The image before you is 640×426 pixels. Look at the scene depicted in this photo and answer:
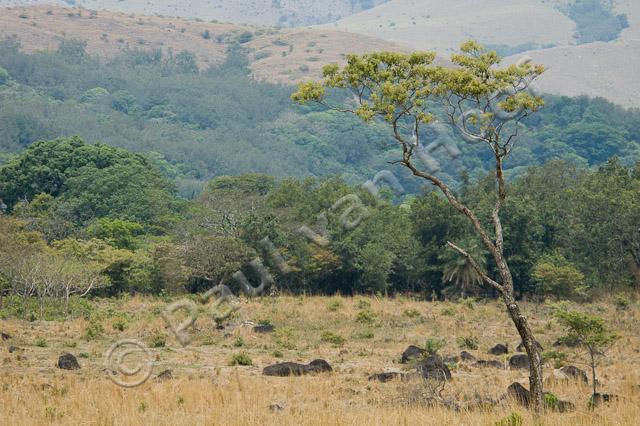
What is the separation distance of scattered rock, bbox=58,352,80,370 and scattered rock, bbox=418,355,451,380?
28.0 ft

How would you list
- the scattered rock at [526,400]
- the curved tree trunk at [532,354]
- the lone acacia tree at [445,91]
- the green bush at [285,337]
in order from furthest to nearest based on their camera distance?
the green bush at [285,337]
the lone acacia tree at [445,91]
the scattered rock at [526,400]
the curved tree trunk at [532,354]

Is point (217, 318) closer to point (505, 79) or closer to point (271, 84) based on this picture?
point (505, 79)

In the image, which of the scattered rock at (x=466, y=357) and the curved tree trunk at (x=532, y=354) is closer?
the curved tree trunk at (x=532, y=354)

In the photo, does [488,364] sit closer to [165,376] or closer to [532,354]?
[532,354]

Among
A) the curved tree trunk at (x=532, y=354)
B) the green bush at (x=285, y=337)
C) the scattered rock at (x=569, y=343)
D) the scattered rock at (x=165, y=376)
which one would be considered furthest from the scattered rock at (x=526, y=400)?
the green bush at (x=285, y=337)

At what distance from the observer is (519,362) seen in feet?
78.0

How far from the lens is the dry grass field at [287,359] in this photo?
47.7 ft

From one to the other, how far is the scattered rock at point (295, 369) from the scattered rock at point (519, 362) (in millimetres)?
4954

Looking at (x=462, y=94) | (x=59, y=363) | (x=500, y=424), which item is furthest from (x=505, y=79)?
(x=59, y=363)

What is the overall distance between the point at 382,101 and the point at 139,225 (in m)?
43.2

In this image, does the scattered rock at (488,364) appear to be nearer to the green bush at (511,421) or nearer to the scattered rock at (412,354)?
the scattered rock at (412,354)

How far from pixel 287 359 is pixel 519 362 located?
6.40 metres

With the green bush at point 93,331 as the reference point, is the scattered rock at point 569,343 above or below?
above

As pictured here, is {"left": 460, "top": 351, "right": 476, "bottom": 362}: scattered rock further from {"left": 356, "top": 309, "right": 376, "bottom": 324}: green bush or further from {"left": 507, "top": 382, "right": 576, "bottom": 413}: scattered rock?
{"left": 356, "top": 309, "right": 376, "bottom": 324}: green bush
